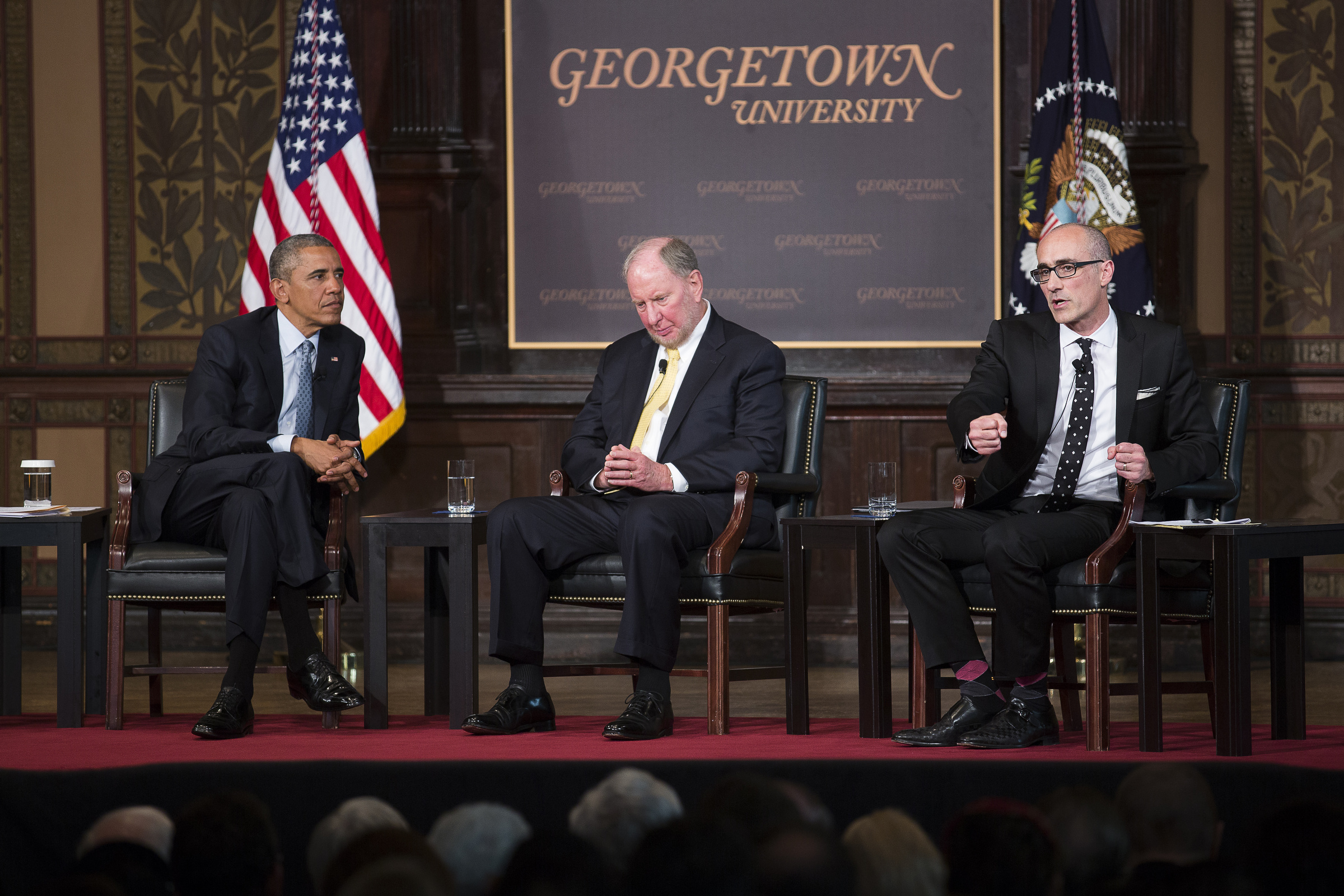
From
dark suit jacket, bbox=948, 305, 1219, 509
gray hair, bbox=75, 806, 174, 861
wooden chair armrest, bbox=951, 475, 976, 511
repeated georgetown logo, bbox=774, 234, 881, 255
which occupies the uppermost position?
repeated georgetown logo, bbox=774, 234, 881, 255

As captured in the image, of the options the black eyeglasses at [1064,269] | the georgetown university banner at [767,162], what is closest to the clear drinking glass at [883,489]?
the black eyeglasses at [1064,269]

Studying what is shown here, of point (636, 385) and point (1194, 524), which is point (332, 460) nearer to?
point (636, 385)

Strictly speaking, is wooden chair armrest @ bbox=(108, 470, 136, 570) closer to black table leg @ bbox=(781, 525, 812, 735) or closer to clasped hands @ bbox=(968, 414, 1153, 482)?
black table leg @ bbox=(781, 525, 812, 735)

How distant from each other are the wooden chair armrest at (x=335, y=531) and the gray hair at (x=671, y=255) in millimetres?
1013

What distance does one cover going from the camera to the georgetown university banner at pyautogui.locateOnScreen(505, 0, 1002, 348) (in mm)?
5820

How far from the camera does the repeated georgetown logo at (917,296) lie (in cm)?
583

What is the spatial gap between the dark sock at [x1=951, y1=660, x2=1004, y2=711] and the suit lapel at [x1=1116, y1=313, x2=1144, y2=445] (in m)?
0.71

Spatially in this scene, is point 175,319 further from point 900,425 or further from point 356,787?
point 356,787

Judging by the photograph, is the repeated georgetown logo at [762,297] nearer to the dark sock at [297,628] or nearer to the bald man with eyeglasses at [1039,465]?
the bald man with eyeglasses at [1039,465]

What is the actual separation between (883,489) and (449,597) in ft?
4.01

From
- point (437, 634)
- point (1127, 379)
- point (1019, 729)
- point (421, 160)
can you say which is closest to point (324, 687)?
point (437, 634)

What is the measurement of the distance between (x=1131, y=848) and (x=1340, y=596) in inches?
170

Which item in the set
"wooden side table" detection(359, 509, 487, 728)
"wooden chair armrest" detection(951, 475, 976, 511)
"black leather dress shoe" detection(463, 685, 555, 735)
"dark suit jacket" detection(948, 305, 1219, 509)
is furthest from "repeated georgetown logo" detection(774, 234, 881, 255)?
"black leather dress shoe" detection(463, 685, 555, 735)

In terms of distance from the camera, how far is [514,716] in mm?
3680
